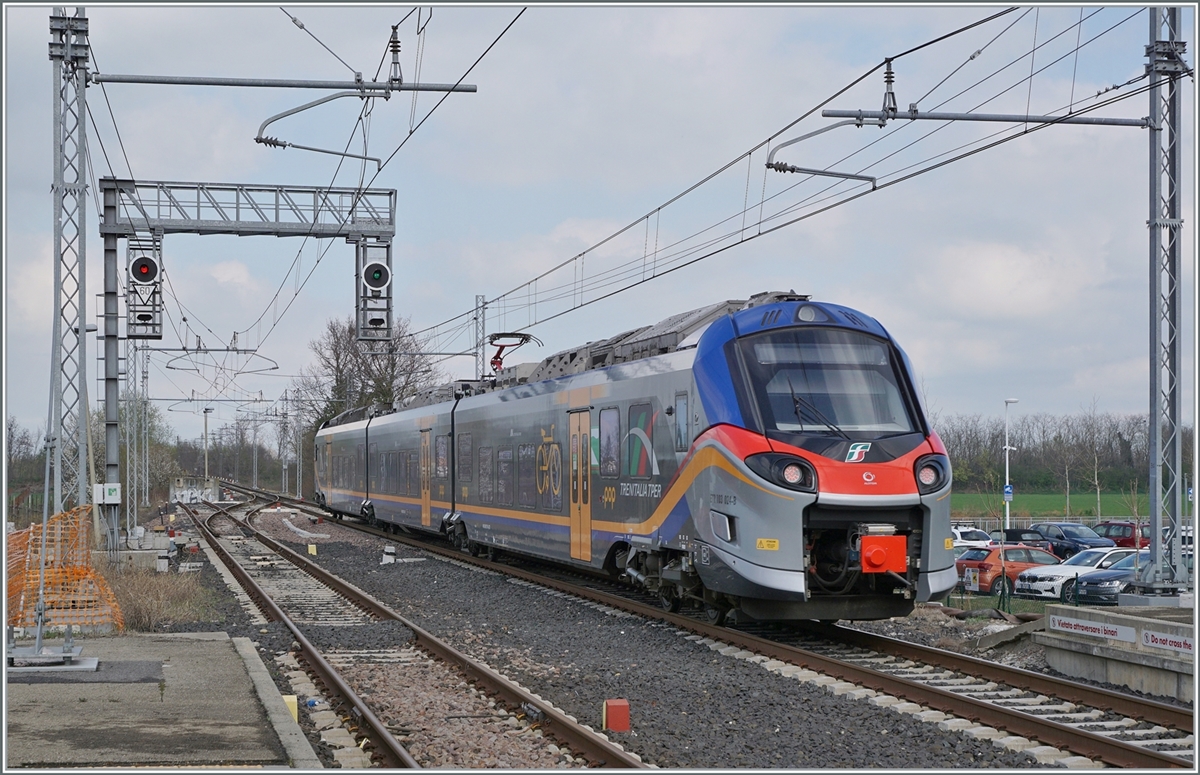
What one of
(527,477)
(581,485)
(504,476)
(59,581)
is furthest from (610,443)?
(59,581)

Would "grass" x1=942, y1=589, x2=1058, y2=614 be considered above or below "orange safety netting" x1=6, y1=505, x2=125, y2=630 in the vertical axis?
below

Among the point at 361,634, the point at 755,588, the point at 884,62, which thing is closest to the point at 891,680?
the point at 755,588

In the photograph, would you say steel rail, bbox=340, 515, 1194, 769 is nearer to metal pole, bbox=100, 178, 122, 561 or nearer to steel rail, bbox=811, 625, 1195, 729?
steel rail, bbox=811, 625, 1195, 729

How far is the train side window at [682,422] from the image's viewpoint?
13.1 metres

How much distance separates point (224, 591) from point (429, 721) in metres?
11.2

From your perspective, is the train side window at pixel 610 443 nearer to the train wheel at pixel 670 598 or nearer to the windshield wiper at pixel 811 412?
the train wheel at pixel 670 598

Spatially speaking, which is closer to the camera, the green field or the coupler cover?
the coupler cover

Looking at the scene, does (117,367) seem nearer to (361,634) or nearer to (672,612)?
(361,634)

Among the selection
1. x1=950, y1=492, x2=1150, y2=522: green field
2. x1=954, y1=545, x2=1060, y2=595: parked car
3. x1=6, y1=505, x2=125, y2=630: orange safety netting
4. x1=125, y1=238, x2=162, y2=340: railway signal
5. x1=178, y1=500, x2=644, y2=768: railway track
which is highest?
x1=125, y1=238, x2=162, y2=340: railway signal

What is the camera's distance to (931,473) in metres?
12.0

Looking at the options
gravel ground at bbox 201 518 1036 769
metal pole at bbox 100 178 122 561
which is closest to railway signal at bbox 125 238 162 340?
metal pole at bbox 100 178 122 561

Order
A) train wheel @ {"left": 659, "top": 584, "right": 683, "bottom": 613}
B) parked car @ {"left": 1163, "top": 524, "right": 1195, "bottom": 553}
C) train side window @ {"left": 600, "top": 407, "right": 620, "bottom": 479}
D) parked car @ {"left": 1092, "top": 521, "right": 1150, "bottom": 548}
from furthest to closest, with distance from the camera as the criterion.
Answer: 1. parked car @ {"left": 1092, "top": 521, "right": 1150, "bottom": 548}
2. parked car @ {"left": 1163, "top": 524, "right": 1195, "bottom": 553}
3. train side window @ {"left": 600, "top": 407, "right": 620, "bottom": 479}
4. train wheel @ {"left": 659, "top": 584, "right": 683, "bottom": 613}

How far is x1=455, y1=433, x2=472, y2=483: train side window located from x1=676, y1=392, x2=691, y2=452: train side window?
10424 mm

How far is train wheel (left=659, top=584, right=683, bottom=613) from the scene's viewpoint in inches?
575
